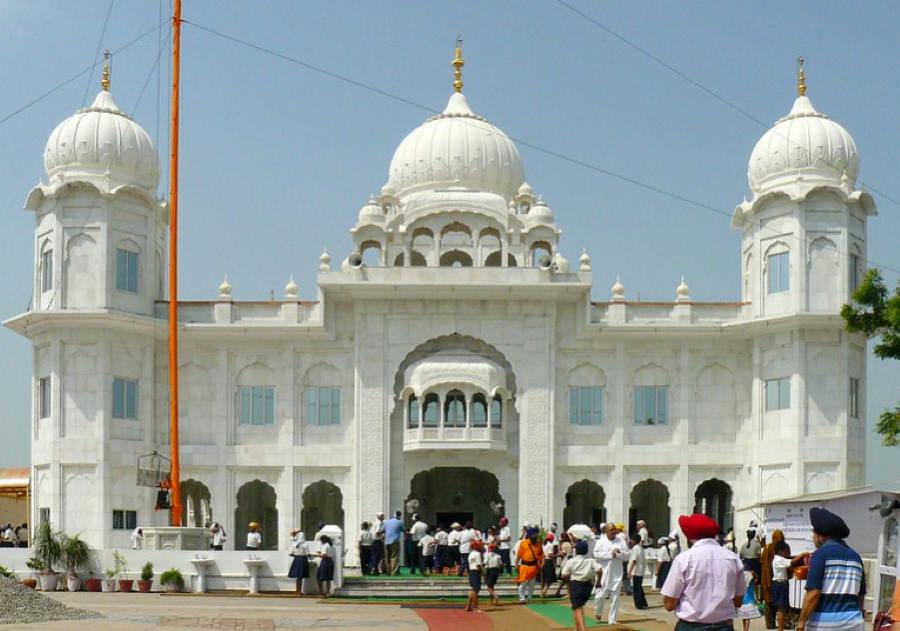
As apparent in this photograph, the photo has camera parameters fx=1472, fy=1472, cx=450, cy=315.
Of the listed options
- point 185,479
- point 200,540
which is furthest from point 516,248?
point 200,540

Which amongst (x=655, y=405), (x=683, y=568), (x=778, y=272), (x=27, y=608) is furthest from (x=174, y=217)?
(x=683, y=568)

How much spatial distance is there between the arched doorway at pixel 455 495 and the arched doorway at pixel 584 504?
2.39 m

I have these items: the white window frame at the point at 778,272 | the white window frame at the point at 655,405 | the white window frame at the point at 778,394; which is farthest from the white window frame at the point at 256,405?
the white window frame at the point at 778,272

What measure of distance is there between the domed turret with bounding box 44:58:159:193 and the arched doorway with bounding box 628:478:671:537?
680 inches

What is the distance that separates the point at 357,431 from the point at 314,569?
1110 centimetres

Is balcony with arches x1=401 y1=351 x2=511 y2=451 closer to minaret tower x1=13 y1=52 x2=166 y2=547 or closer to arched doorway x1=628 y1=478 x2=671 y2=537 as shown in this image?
arched doorway x1=628 y1=478 x2=671 y2=537

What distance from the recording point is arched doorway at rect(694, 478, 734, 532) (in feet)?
143

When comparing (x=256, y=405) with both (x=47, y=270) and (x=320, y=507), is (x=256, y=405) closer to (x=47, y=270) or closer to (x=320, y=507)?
(x=320, y=507)

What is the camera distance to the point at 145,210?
4234cm

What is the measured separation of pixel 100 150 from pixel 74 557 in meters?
14.1

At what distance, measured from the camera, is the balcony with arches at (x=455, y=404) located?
41.1m

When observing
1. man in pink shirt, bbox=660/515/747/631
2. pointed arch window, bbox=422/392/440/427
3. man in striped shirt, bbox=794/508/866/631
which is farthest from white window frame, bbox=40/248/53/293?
man in striped shirt, bbox=794/508/866/631

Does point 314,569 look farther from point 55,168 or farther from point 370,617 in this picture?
point 55,168

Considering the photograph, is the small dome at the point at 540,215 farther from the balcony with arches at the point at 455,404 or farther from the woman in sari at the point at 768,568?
the woman in sari at the point at 768,568
